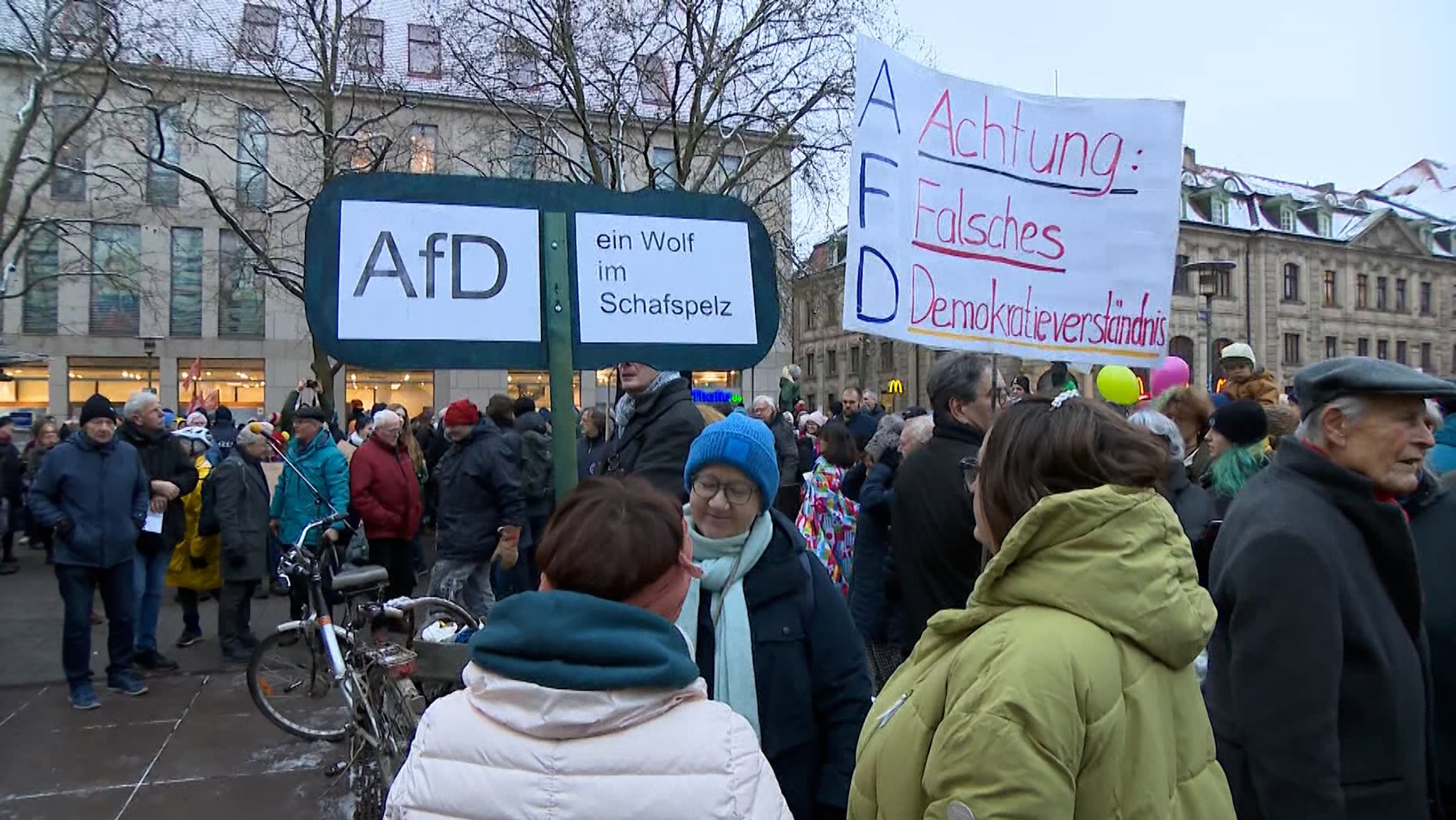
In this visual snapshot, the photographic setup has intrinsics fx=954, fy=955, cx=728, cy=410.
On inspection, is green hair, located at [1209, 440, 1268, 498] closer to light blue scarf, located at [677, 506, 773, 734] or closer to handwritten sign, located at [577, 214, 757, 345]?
handwritten sign, located at [577, 214, 757, 345]

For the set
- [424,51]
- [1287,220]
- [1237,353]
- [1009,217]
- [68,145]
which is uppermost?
[1287,220]

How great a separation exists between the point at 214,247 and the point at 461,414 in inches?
1166

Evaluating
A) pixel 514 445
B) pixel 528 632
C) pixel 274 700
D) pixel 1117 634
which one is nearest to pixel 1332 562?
pixel 1117 634

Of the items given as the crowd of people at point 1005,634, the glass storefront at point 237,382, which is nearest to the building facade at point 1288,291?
the glass storefront at point 237,382

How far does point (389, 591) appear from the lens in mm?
7523

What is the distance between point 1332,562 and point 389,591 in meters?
6.86

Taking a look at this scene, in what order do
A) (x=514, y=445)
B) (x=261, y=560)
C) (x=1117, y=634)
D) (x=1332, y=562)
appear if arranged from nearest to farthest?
(x=1117, y=634) < (x=1332, y=562) < (x=261, y=560) < (x=514, y=445)

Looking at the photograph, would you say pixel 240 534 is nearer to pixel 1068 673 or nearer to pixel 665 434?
pixel 665 434

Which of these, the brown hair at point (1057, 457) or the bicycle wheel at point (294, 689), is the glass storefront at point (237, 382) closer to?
the bicycle wheel at point (294, 689)

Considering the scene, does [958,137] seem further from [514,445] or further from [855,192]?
[514,445]

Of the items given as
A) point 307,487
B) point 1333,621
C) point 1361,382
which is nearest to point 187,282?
point 307,487

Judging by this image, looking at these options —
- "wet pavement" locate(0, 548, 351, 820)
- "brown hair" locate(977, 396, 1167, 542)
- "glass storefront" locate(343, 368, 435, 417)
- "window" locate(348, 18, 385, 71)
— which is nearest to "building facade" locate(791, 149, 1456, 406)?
"glass storefront" locate(343, 368, 435, 417)

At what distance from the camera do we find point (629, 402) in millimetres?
3947

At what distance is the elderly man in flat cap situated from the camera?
1951 mm
